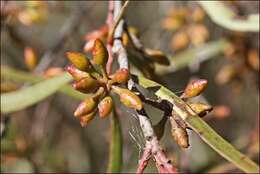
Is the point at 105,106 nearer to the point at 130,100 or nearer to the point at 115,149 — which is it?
the point at 130,100

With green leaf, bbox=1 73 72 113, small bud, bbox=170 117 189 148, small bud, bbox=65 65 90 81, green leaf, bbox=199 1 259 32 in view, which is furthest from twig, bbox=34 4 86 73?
small bud, bbox=170 117 189 148

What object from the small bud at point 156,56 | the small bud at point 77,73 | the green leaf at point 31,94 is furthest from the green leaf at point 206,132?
the green leaf at point 31,94

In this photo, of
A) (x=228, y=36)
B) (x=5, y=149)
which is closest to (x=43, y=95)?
(x=5, y=149)

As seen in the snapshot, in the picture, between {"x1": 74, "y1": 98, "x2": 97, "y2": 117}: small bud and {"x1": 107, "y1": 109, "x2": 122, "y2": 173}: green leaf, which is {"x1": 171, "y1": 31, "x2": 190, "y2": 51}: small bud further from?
{"x1": 74, "y1": 98, "x2": 97, "y2": 117}: small bud

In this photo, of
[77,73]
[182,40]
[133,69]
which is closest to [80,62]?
[77,73]

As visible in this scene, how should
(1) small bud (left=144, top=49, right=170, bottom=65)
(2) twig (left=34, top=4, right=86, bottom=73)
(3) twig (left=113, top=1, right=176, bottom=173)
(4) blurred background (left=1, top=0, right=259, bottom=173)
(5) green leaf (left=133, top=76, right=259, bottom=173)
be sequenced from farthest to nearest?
(2) twig (left=34, top=4, right=86, bottom=73)
(4) blurred background (left=1, top=0, right=259, bottom=173)
(1) small bud (left=144, top=49, right=170, bottom=65)
(5) green leaf (left=133, top=76, right=259, bottom=173)
(3) twig (left=113, top=1, right=176, bottom=173)

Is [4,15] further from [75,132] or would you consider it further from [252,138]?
[75,132]
